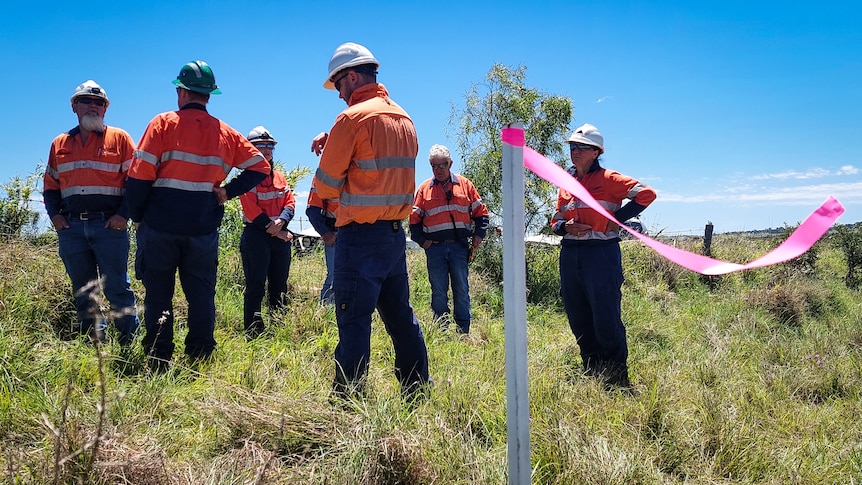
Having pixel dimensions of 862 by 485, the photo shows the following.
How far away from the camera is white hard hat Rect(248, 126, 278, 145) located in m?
5.85

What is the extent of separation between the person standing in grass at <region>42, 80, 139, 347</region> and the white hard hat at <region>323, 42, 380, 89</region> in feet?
7.45

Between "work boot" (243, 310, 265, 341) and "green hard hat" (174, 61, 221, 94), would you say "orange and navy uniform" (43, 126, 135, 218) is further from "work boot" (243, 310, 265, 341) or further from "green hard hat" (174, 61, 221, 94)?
"work boot" (243, 310, 265, 341)

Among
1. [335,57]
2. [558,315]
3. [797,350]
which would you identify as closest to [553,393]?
[335,57]

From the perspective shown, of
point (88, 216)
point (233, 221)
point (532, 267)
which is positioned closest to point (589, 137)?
point (88, 216)

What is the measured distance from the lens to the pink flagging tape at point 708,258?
221 cm

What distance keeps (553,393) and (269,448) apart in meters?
1.63

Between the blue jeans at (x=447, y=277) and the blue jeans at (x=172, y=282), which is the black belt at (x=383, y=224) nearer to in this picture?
the blue jeans at (x=172, y=282)

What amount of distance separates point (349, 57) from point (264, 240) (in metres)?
2.72

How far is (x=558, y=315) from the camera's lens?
7.69m

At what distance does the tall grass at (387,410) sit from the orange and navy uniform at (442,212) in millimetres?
1181

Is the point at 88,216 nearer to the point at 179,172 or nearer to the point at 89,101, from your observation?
the point at 89,101

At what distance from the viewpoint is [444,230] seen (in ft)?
20.4

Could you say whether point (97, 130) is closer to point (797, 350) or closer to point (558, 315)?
point (558, 315)

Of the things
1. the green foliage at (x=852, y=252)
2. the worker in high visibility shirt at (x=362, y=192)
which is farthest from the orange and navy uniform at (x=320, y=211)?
the green foliage at (x=852, y=252)
